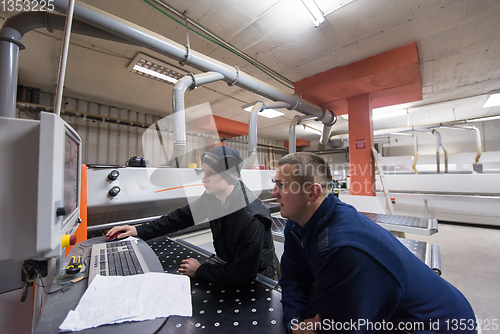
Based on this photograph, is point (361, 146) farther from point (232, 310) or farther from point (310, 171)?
→ point (232, 310)

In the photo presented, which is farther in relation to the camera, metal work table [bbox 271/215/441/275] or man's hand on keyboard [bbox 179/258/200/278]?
metal work table [bbox 271/215/441/275]

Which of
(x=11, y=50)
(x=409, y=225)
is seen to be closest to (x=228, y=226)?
(x=11, y=50)

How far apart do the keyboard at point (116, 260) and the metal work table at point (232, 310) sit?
154 millimetres

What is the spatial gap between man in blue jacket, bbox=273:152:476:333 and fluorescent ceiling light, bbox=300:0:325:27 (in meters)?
1.75

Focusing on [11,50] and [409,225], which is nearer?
[11,50]

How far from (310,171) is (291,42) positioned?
214 cm

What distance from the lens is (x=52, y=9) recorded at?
132 centimetres

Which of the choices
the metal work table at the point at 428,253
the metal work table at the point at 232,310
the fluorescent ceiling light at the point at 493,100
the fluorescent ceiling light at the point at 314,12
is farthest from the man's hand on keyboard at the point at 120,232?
the fluorescent ceiling light at the point at 493,100

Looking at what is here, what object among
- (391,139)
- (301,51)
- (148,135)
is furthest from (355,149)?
(391,139)

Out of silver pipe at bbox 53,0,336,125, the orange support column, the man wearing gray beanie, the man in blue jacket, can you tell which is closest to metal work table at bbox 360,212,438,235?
the orange support column

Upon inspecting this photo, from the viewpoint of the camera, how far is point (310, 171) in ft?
2.62

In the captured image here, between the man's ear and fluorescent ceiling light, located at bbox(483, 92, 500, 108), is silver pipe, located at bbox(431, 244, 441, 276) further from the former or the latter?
fluorescent ceiling light, located at bbox(483, 92, 500, 108)

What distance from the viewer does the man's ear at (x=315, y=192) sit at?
2.55 ft

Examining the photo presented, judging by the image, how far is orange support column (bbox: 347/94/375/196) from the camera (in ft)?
10.3
